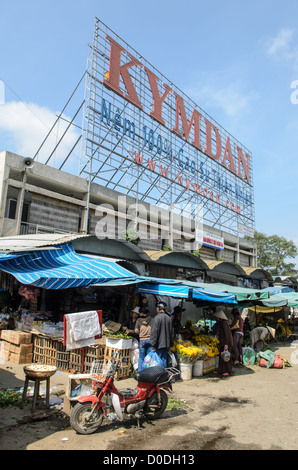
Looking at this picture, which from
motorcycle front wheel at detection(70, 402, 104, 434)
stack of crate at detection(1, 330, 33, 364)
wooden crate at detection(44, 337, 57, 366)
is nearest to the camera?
motorcycle front wheel at detection(70, 402, 104, 434)

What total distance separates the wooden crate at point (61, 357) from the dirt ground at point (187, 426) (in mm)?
750

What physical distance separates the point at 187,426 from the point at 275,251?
4547 cm

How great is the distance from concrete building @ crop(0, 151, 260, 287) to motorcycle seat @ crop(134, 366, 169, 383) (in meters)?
7.71

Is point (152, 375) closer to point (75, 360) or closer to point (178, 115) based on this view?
point (75, 360)

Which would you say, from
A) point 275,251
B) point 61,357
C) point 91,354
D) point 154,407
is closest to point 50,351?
point 61,357

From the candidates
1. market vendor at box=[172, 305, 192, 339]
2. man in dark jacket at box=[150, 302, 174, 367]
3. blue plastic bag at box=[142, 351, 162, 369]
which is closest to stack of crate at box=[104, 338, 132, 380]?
blue plastic bag at box=[142, 351, 162, 369]

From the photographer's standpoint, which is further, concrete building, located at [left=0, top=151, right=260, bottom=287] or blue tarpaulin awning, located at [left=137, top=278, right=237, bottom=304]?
concrete building, located at [left=0, top=151, right=260, bottom=287]

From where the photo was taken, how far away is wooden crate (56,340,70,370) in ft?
28.0

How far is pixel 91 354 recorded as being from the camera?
26.7 feet

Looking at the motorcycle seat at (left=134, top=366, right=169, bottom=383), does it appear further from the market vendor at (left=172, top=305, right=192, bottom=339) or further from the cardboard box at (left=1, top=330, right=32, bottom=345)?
the cardboard box at (left=1, top=330, right=32, bottom=345)

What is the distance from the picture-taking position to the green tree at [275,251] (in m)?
46.6
